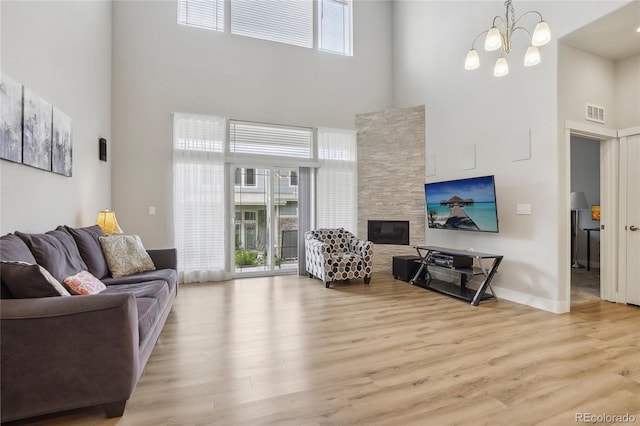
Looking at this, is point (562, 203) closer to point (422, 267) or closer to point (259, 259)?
point (422, 267)

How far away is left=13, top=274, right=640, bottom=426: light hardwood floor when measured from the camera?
1.79 meters

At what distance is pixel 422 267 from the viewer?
499 centimetres

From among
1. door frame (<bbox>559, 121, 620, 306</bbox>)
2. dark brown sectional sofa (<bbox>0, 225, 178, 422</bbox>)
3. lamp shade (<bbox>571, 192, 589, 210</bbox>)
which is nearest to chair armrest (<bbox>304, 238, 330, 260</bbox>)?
dark brown sectional sofa (<bbox>0, 225, 178, 422</bbox>)

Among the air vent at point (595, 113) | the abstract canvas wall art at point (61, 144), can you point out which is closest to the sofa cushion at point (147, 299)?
the abstract canvas wall art at point (61, 144)

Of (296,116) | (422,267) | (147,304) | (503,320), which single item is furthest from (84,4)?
(503,320)

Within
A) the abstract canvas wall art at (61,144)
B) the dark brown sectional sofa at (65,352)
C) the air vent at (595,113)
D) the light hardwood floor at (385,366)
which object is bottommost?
the light hardwood floor at (385,366)

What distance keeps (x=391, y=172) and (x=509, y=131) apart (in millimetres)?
2195

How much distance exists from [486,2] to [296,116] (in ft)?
11.0

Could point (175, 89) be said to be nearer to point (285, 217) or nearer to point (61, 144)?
point (61, 144)

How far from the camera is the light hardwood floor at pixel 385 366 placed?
1.79 meters

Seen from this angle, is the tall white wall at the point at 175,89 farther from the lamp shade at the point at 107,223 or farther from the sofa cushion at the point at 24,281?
the sofa cushion at the point at 24,281

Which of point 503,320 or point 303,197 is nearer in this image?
point 503,320

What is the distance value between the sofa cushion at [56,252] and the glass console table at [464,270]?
4.16 meters

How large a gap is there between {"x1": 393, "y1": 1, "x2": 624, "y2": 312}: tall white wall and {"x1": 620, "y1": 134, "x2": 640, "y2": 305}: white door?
3.30ft
